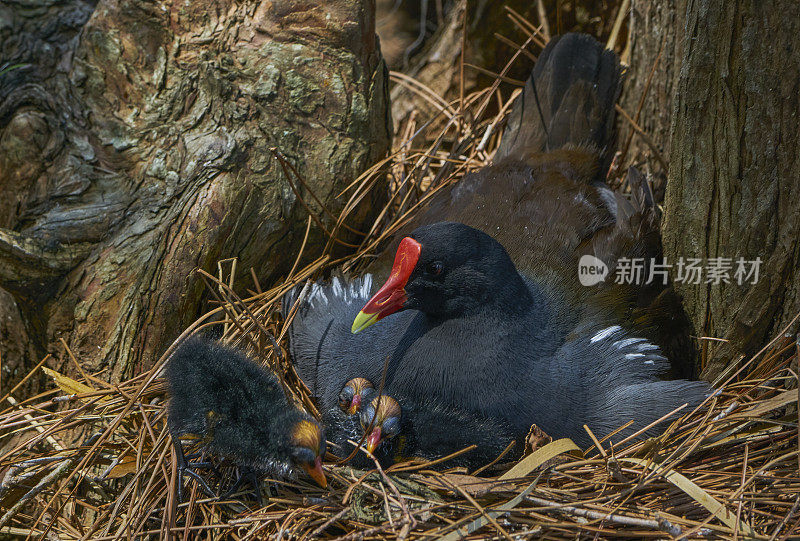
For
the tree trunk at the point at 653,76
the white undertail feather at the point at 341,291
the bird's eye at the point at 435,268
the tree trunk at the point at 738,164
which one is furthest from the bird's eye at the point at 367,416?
the tree trunk at the point at 653,76

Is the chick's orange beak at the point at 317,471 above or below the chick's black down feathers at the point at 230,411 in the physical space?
below

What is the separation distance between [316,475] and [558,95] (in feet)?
7.56

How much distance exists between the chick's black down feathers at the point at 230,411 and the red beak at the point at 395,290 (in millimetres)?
425

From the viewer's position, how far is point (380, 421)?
2.31m

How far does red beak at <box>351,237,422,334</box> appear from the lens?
8.14ft

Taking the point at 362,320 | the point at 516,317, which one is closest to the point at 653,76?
the point at 516,317

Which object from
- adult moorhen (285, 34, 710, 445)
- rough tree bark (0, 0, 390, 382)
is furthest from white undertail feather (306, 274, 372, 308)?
rough tree bark (0, 0, 390, 382)

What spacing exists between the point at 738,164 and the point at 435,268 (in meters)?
1.07

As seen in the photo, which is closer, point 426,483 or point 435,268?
point 426,483

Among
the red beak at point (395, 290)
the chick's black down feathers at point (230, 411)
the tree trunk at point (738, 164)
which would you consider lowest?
the chick's black down feathers at point (230, 411)

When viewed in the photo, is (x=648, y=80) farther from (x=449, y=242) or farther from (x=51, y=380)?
(x=51, y=380)

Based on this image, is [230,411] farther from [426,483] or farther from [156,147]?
[156,147]

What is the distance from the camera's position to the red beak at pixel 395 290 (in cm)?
248

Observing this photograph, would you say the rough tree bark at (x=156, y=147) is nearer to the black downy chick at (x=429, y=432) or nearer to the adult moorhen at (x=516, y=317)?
the adult moorhen at (x=516, y=317)
